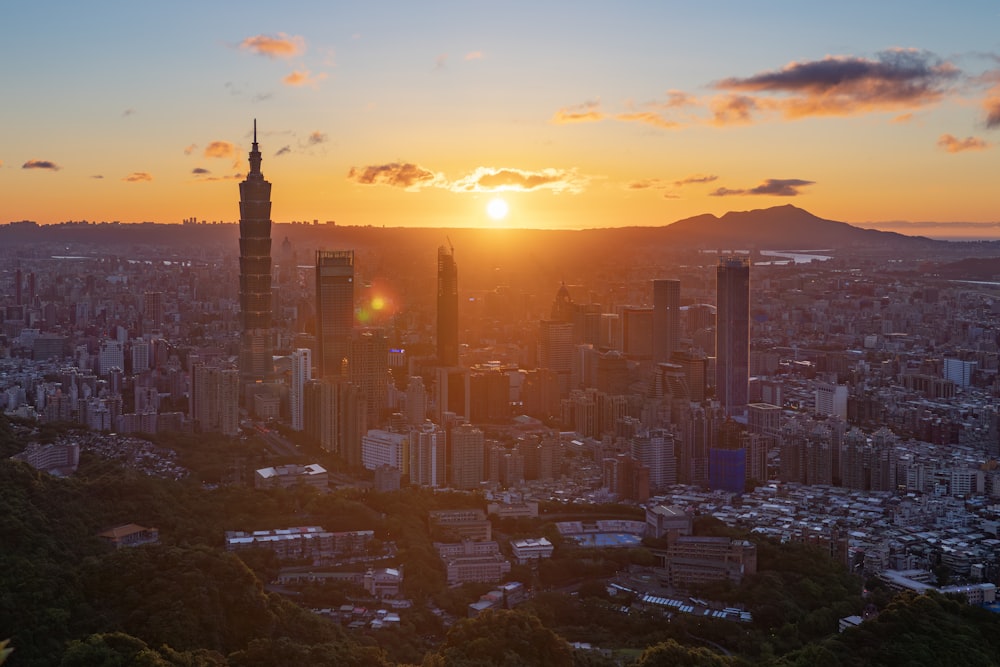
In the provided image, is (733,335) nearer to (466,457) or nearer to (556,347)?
(556,347)

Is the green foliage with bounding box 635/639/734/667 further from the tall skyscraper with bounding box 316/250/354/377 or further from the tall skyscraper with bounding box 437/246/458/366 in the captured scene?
the tall skyscraper with bounding box 437/246/458/366

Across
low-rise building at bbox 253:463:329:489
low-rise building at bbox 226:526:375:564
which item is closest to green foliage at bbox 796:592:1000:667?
low-rise building at bbox 226:526:375:564

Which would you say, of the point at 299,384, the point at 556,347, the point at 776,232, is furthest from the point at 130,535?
the point at 776,232

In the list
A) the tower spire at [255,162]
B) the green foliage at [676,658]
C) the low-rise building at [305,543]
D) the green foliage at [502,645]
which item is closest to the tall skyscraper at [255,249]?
the tower spire at [255,162]

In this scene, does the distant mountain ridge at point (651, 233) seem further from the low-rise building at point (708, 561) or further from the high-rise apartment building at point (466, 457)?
the low-rise building at point (708, 561)

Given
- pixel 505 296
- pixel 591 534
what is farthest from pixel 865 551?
pixel 505 296
